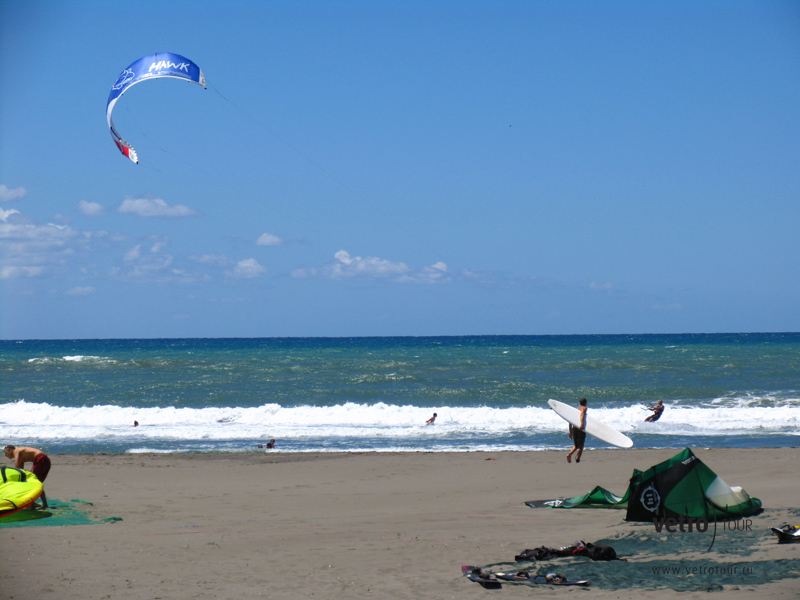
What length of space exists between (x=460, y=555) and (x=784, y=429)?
1482cm

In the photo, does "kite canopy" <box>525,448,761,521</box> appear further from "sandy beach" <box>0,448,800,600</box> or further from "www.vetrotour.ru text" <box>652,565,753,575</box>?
"www.vetrotour.ru text" <box>652,565,753,575</box>

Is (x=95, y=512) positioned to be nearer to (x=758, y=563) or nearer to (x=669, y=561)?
(x=669, y=561)

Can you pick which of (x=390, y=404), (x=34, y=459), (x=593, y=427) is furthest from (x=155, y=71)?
(x=390, y=404)

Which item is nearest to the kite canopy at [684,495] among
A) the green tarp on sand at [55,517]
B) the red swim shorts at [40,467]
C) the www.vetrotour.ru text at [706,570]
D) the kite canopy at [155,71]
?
the www.vetrotour.ru text at [706,570]

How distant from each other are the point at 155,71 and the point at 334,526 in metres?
8.77

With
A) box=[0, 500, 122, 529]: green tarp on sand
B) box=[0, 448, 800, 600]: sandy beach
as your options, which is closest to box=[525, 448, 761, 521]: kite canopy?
box=[0, 448, 800, 600]: sandy beach

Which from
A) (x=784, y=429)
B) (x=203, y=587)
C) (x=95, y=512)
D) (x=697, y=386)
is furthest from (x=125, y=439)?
(x=697, y=386)

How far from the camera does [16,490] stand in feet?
26.8

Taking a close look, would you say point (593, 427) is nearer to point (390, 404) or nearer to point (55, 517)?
point (55, 517)

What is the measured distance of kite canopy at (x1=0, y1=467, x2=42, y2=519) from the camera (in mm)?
8000

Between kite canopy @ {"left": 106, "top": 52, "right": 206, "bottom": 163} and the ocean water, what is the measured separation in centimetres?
784

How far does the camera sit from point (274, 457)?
1415 centimetres

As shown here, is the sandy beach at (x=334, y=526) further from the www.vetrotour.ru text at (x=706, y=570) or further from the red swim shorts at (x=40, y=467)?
the red swim shorts at (x=40, y=467)

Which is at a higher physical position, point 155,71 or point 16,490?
point 155,71
